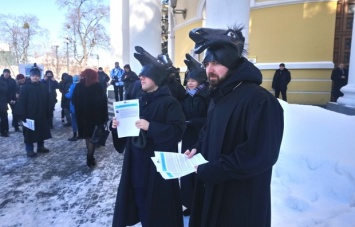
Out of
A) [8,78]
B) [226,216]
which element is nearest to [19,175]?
[226,216]

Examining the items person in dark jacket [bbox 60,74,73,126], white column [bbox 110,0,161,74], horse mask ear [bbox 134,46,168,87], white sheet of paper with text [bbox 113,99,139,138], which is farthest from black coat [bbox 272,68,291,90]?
white sheet of paper with text [bbox 113,99,139,138]

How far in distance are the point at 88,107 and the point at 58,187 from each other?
1571mm

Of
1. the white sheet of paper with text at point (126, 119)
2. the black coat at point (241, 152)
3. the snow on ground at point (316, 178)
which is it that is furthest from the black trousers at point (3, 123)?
the black coat at point (241, 152)

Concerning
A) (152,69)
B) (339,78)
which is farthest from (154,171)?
(339,78)

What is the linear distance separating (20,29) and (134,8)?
29.2m

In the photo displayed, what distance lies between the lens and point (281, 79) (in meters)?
11.1

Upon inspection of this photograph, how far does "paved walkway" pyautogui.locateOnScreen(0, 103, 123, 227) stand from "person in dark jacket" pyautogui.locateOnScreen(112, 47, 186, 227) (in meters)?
0.92

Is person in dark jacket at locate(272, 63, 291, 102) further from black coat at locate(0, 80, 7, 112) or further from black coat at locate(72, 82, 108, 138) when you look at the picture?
black coat at locate(0, 80, 7, 112)

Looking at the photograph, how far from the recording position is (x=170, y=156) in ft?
7.60

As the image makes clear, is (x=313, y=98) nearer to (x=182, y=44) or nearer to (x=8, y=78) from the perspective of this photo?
(x=182, y=44)

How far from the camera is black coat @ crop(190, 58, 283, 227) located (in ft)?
5.91

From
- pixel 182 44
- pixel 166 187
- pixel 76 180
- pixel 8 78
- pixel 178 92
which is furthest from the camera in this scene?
pixel 182 44

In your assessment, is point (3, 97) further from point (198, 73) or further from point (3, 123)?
point (198, 73)

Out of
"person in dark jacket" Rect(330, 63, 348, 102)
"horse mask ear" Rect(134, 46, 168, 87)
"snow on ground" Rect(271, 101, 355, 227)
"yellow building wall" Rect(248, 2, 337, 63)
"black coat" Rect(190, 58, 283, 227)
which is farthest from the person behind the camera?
"yellow building wall" Rect(248, 2, 337, 63)
